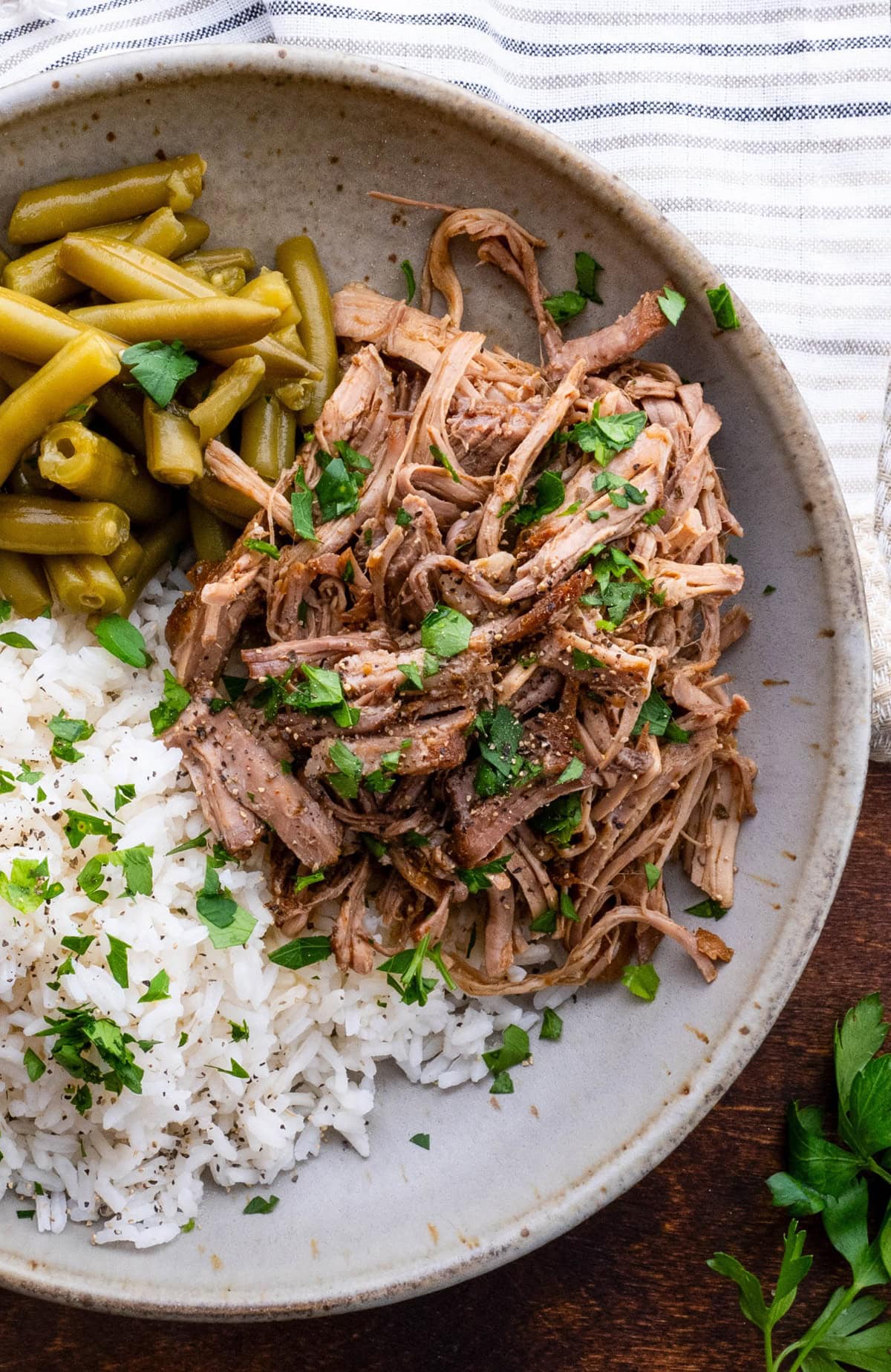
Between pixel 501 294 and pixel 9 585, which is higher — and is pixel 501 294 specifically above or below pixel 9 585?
above

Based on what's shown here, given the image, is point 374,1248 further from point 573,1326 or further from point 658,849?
point 658,849

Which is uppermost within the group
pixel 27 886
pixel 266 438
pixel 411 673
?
pixel 266 438

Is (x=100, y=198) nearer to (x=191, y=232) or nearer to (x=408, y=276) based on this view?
(x=191, y=232)

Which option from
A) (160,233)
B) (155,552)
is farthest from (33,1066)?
(160,233)

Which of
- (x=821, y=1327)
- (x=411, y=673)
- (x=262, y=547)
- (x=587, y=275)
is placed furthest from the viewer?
(x=821, y=1327)

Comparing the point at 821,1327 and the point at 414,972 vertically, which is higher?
the point at 414,972

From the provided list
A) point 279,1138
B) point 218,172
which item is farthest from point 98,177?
point 279,1138
